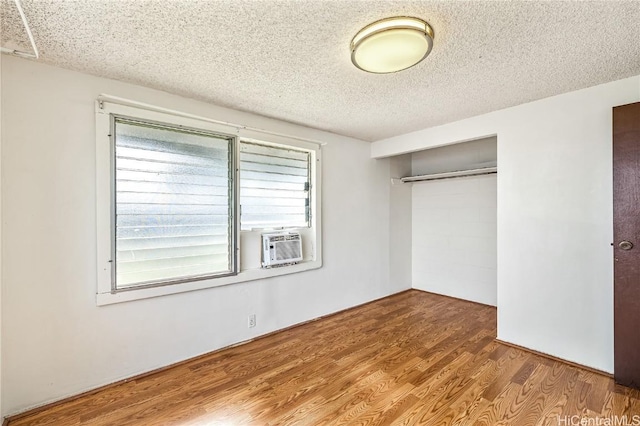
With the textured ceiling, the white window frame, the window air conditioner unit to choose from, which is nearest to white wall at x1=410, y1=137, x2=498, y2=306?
the textured ceiling

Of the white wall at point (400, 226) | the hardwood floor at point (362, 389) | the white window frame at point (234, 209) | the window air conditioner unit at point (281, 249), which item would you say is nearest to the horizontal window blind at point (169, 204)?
the white window frame at point (234, 209)

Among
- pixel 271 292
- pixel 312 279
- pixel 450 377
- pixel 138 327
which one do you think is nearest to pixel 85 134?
pixel 138 327

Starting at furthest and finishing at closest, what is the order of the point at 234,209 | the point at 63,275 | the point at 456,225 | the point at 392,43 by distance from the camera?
the point at 456,225 < the point at 234,209 < the point at 63,275 < the point at 392,43

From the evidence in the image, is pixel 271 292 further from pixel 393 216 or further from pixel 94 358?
pixel 393 216

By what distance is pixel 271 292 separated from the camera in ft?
10.4

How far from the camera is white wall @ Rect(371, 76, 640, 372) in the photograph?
2.35m

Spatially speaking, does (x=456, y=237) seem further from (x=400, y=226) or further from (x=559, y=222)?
(x=559, y=222)

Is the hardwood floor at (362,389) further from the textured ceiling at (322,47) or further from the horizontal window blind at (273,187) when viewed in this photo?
the textured ceiling at (322,47)

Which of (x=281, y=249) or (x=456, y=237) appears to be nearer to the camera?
(x=281, y=249)

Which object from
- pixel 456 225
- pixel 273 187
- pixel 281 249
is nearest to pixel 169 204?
pixel 273 187

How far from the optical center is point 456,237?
4.40m

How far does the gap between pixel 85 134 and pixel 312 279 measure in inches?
102

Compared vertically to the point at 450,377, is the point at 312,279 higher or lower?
higher

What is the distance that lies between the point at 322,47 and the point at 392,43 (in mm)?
447
